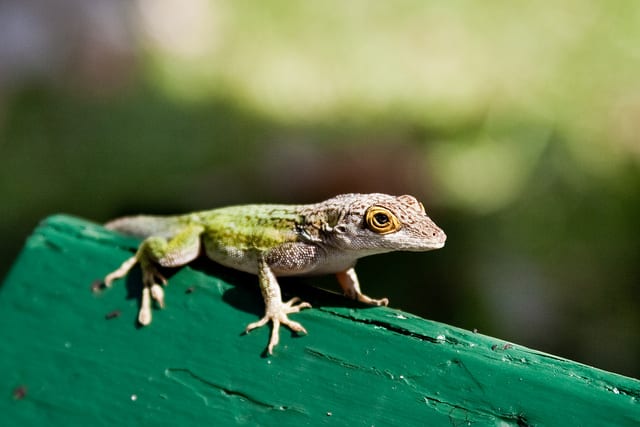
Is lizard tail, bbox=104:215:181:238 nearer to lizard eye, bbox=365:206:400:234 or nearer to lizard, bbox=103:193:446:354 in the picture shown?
lizard, bbox=103:193:446:354

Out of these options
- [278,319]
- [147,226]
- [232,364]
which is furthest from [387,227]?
[147,226]

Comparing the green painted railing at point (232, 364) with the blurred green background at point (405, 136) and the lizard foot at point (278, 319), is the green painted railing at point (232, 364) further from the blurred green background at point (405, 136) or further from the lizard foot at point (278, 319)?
the blurred green background at point (405, 136)

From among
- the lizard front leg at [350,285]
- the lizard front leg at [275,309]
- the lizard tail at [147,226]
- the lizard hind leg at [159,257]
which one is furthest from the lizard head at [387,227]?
the lizard tail at [147,226]

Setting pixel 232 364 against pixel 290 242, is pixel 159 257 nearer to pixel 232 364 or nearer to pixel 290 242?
pixel 290 242

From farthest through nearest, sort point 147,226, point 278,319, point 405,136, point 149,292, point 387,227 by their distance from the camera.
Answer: point 405,136 < point 147,226 < point 149,292 < point 387,227 < point 278,319

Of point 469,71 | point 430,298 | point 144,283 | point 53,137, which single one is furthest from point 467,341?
point 53,137

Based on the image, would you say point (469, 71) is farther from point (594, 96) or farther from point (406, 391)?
point (406, 391)

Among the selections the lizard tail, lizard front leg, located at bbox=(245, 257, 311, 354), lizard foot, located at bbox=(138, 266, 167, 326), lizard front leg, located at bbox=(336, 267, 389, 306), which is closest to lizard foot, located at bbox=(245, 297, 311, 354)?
lizard front leg, located at bbox=(245, 257, 311, 354)
